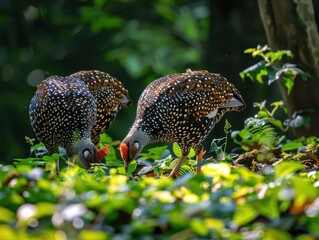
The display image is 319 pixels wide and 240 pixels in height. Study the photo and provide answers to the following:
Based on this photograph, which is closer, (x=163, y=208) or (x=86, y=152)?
(x=163, y=208)

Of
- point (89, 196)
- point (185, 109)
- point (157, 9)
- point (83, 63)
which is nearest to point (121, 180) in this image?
point (89, 196)

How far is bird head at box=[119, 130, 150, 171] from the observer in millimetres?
7879

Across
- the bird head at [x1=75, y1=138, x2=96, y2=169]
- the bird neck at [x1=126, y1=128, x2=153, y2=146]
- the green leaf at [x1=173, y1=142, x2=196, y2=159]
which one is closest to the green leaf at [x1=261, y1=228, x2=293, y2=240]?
the green leaf at [x1=173, y1=142, x2=196, y2=159]

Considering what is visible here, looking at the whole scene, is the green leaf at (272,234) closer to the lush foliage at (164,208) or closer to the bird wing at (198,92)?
the lush foliage at (164,208)

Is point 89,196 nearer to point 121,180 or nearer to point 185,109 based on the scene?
point 121,180

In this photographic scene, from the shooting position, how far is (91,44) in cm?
1861

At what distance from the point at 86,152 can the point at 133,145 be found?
413mm

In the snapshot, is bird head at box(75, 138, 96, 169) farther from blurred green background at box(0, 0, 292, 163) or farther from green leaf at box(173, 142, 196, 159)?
blurred green background at box(0, 0, 292, 163)

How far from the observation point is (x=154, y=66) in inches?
741

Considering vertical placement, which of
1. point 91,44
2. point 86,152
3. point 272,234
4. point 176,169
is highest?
point 272,234

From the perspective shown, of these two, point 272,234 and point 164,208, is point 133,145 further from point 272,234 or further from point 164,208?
point 272,234

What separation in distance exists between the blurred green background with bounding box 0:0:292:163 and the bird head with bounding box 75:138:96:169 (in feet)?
24.8

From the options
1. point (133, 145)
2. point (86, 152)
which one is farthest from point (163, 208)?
point (133, 145)

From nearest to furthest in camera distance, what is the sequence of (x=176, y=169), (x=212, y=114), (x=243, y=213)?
(x=243, y=213)
(x=176, y=169)
(x=212, y=114)
